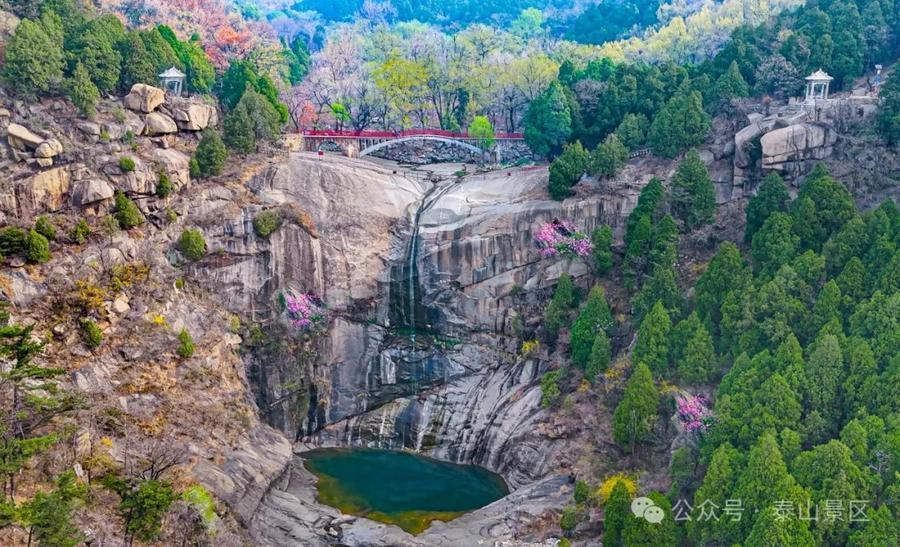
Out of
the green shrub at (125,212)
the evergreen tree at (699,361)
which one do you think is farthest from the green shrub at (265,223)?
the evergreen tree at (699,361)

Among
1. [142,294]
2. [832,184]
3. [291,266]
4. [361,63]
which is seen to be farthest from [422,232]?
[361,63]

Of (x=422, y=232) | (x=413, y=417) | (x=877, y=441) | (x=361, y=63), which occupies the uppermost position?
(x=361, y=63)

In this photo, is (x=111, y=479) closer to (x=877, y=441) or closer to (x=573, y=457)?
(x=573, y=457)

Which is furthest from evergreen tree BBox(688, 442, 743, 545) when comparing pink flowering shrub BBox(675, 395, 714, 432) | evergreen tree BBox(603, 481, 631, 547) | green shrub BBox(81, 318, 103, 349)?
green shrub BBox(81, 318, 103, 349)

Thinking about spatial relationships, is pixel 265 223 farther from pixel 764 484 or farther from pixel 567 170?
pixel 764 484

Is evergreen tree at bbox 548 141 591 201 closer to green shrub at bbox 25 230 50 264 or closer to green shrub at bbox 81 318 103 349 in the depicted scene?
green shrub at bbox 81 318 103 349

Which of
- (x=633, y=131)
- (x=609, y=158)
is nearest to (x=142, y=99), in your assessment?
(x=609, y=158)

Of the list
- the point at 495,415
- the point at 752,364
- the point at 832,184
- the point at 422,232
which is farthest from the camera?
the point at 422,232
